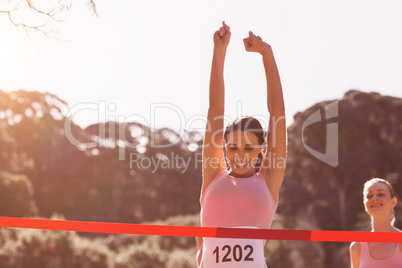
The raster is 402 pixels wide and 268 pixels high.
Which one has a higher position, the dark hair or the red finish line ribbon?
the dark hair

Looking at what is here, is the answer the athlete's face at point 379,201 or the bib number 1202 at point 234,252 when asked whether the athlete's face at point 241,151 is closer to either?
the bib number 1202 at point 234,252

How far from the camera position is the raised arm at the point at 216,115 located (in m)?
2.60

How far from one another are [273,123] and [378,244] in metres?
2.13

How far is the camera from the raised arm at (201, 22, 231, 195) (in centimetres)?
260

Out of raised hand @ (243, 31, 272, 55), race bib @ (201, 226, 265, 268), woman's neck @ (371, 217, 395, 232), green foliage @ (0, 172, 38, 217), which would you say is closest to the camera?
race bib @ (201, 226, 265, 268)

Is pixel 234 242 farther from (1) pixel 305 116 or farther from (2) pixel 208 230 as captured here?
(1) pixel 305 116

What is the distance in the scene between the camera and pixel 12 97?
38.2 metres

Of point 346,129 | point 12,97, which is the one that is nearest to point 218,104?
point 346,129

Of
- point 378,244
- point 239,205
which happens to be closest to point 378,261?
point 378,244

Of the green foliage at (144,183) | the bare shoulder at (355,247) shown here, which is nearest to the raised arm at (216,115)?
the bare shoulder at (355,247)

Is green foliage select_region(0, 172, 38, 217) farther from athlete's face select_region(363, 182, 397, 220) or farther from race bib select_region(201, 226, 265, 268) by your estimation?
race bib select_region(201, 226, 265, 268)

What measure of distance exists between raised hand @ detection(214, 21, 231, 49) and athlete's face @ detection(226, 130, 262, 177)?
1.82 ft

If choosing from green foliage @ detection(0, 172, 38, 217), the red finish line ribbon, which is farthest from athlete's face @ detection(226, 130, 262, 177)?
green foliage @ detection(0, 172, 38, 217)

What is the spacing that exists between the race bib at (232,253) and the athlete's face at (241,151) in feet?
1.14
